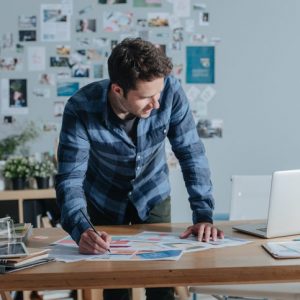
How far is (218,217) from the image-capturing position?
→ 3035 mm

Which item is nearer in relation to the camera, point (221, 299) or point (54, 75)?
point (221, 299)

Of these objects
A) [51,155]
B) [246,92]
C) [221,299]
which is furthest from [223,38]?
[221,299]

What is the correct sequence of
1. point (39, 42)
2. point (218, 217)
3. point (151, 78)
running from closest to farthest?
point (151, 78) < point (218, 217) < point (39, 42)

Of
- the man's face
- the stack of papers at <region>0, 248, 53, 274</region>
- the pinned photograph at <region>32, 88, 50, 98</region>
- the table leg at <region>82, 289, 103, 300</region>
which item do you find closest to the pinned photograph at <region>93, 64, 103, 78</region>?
the pinned photograph at <region>32, 88, 50, 98</region>

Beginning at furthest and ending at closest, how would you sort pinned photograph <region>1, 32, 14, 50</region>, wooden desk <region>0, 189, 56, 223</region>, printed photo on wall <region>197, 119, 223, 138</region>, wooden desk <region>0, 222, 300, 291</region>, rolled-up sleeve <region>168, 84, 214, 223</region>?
printed photo on wall <region>197, 119, 223, 138</region>, pinned photograph <region>1, 32, 14, 50</region>, wooden desk <region>0, 189, 56, 223</region>, rolled-up sleeve <region>168, 84, 214, 223</region>, wooden desk <region>0, 222, 300, 291</region>

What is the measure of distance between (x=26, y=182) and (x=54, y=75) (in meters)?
0.67

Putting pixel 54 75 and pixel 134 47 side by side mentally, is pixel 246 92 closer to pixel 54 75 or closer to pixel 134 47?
pixel 54 75

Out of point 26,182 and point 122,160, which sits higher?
point 122,160

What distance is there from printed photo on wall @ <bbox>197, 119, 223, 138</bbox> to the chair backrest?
110 centimetres

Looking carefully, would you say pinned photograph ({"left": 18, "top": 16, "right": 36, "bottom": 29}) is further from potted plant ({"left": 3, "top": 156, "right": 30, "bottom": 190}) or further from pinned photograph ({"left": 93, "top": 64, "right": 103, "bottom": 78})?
potted plant ({"left": 3, "top": 156, "right": 30, "bottom": 190})

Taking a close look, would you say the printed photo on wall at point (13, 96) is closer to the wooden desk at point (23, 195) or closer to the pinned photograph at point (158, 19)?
the wooden desk at point (23, 195)

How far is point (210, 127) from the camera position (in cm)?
341

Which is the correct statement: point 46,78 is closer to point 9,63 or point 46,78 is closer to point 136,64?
point 9,63

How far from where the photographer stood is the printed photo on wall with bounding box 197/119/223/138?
3.41 metres
